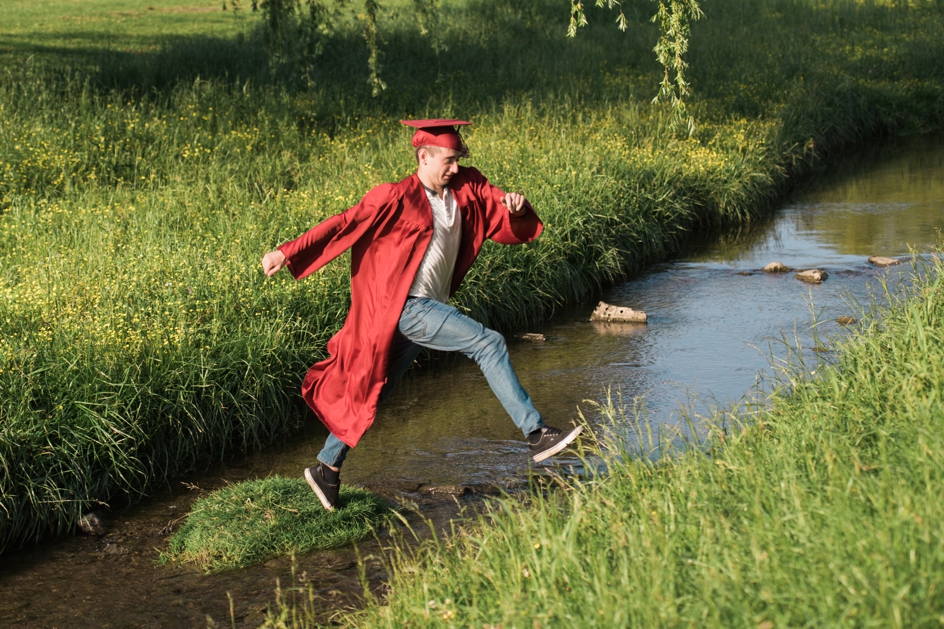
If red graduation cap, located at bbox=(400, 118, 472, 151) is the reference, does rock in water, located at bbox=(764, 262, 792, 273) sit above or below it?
below

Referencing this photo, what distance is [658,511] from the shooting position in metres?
3.54

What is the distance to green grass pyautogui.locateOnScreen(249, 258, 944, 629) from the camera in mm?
2742

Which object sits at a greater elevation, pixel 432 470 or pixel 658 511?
pixel 658 511

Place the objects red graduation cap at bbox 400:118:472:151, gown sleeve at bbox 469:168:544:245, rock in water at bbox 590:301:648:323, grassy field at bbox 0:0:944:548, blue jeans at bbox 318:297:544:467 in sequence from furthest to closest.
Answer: rock in water at bbox 590:301:648:323, grassy field at bbox 0:0:944:548, gown sleeve at bbox 469:168:544:245, red graduation cap at bbox 400:118:472:151, blue jeans at bbox 318:297:544:467

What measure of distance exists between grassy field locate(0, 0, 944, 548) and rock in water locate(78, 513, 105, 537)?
61mm

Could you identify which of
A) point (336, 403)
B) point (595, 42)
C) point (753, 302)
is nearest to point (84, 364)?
point (336, 403)

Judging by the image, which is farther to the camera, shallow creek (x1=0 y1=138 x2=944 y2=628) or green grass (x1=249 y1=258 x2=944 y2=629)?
shallow creek (x1=0 y1=138 x2=944 y2=628)

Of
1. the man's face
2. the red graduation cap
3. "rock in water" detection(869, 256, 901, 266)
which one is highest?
the red graduation cap

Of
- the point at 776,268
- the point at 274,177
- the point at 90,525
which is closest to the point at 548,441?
the point at 90,525

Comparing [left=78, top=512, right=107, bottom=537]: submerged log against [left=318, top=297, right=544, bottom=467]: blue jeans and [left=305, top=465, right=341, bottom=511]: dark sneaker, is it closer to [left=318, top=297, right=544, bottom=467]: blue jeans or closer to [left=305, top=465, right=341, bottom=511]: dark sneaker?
[left=305, top=465, right=341, bottom=511]: dark sneaker

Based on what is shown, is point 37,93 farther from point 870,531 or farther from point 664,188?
point 870,531

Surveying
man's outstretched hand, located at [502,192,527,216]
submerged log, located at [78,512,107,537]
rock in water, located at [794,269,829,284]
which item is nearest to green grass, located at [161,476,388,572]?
submerged log, located at [78,512,107,537]

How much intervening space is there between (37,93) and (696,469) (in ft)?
38.4

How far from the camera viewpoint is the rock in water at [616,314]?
916 cm
